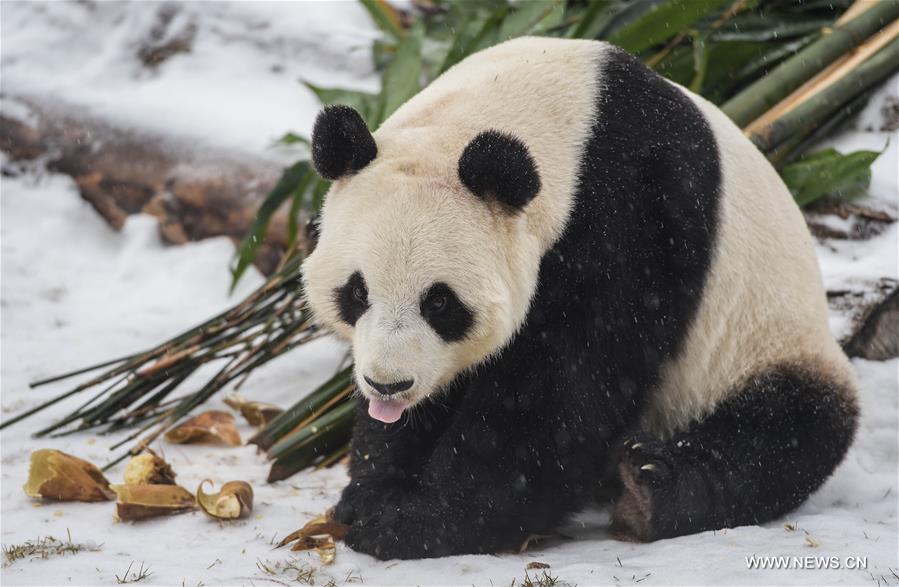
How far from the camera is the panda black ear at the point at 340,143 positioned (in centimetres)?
273

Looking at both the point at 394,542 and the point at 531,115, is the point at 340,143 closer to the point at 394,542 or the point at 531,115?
the point at 531,115

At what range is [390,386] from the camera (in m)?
2.54

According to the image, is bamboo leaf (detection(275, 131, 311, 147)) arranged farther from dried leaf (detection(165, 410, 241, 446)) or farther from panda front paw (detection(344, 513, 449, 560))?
panda front paw (detection(344, 513, 449, 560))

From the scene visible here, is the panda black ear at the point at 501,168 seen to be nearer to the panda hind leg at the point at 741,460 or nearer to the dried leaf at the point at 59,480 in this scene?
the panda hind leg at the point at 741,460

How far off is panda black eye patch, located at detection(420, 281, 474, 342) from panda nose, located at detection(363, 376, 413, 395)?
Answer: 0.60 ft

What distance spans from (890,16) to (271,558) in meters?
4.21

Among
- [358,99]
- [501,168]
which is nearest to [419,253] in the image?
[501,168]

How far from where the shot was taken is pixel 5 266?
600cm

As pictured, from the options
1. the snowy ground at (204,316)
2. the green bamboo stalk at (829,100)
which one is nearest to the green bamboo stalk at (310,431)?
the snowy ground at (204,316)

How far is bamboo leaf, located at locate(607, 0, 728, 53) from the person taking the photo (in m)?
4.51

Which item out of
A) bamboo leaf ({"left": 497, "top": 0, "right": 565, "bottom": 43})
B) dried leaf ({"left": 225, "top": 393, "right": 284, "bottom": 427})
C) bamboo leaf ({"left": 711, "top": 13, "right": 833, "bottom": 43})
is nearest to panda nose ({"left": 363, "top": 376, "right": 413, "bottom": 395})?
dried leaf ({"left": 225, "top": 393, "right": 284, "bottom": 427})

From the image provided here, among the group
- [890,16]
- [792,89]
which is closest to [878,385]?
[792,89]

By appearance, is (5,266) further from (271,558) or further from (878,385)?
(878,385)
